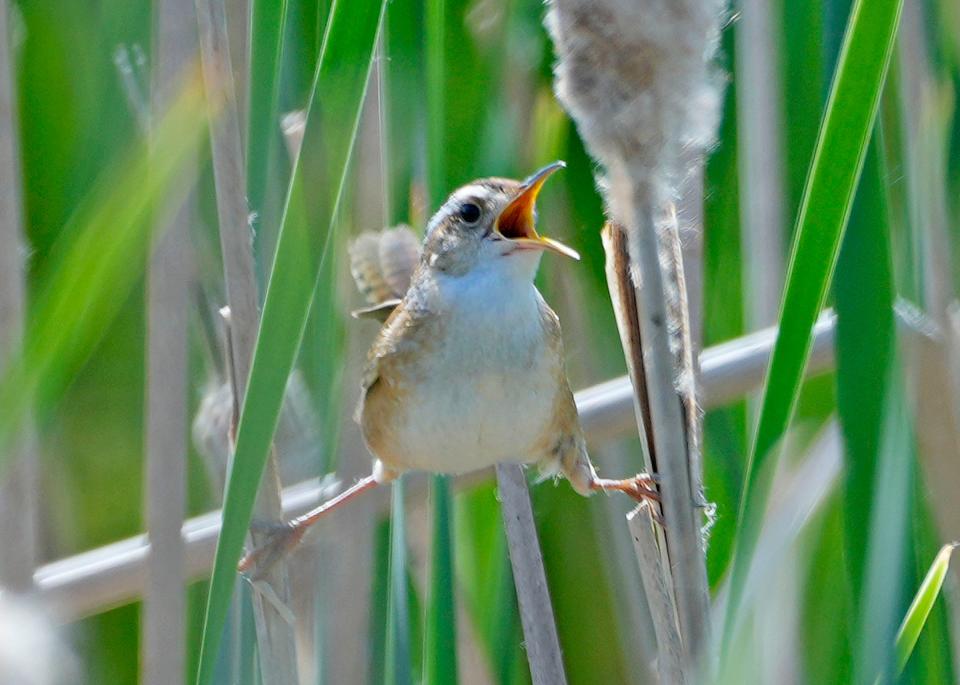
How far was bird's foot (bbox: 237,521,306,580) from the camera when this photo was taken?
137 cm

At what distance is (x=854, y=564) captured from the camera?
3.79 feet

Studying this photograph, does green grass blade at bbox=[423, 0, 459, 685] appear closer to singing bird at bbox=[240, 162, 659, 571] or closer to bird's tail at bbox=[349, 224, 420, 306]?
singing bird at bbox=[240, 162, 659, 571]

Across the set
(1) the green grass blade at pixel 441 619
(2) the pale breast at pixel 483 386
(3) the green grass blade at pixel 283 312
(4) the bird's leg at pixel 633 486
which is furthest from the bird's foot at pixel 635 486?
(3) the green grass blade at pixel 283 312

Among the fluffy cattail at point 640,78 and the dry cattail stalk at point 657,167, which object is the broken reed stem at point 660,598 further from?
the fluffy cattail at point 640,78

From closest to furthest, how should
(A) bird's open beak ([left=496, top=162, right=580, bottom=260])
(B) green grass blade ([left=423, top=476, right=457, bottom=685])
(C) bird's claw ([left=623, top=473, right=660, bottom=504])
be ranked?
1. (B) green grass blade ([left=423, top=476, right=457, bottom=685])
2. (A) bird's open beak ([left=496, top=162, right=580, bottom=260])
3. (C) bird's claw ([left=623, top=473, right=660, bottom=504])

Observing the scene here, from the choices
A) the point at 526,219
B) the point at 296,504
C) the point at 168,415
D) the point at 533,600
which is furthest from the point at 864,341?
the point at 296,504

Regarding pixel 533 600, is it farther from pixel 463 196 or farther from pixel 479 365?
pixel 463 196

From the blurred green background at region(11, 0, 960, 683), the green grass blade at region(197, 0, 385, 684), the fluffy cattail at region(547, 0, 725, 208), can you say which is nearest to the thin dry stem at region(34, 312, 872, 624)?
the blurred green background at region(11, 0, 960, 683)

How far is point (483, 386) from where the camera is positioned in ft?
5.52

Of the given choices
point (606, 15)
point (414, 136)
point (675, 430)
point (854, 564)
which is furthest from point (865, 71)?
point (414, 136)

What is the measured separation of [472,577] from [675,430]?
77 cm

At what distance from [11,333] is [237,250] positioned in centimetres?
46

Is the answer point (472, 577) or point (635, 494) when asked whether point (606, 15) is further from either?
point (472, 577)

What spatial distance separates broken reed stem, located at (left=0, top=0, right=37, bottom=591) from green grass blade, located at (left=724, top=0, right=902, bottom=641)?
3.14ft
